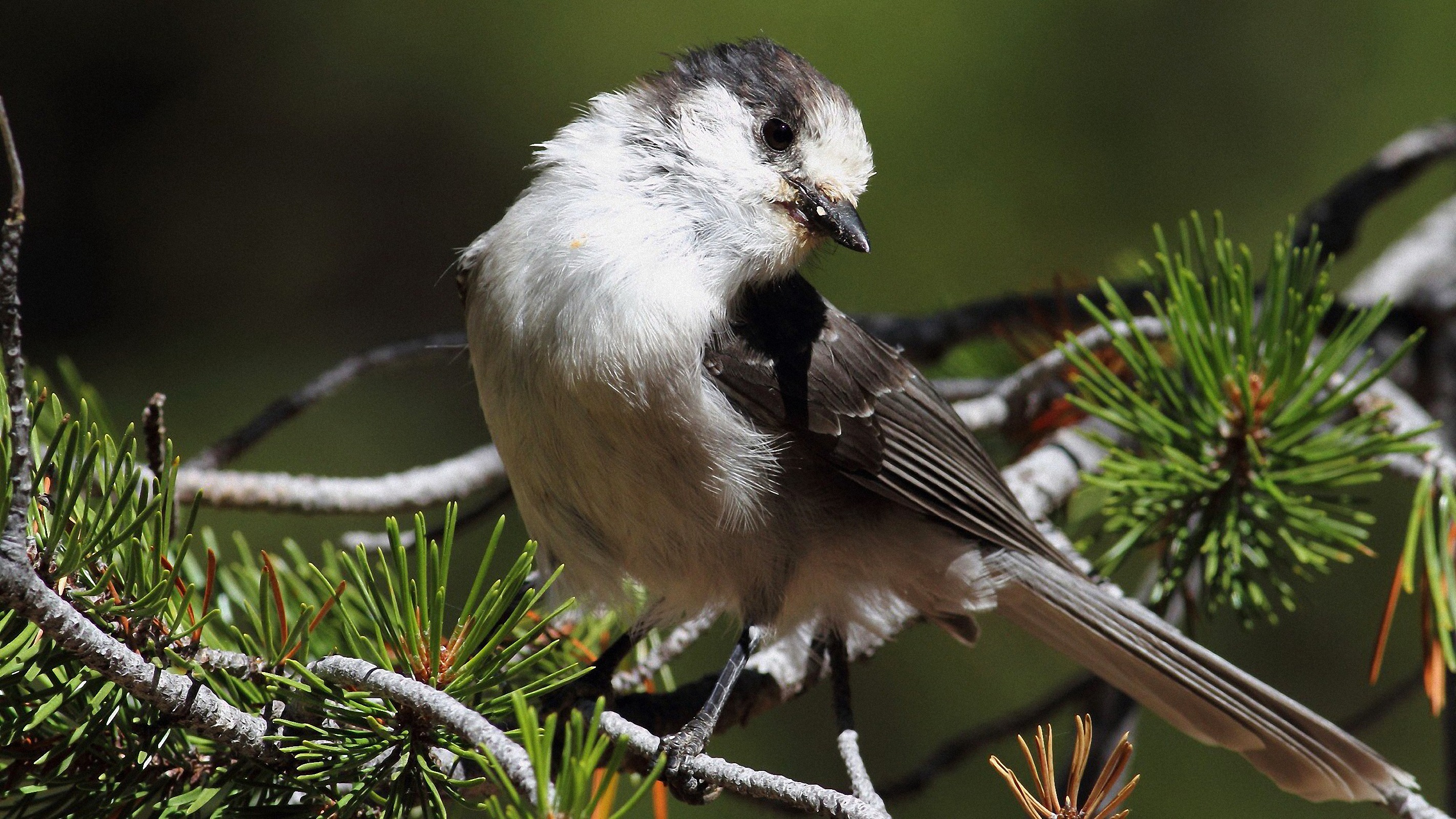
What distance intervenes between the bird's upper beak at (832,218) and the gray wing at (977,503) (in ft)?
0.54

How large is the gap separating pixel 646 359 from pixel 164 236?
3.19 meters

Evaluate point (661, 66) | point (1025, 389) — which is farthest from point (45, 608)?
point (661, 66)

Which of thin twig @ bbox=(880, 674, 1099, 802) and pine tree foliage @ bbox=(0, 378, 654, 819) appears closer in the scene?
pine tree foliage @ bbox=(0, 378, 654, 819)

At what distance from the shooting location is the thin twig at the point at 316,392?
7.45 ft

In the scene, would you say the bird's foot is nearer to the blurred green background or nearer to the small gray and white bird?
the small gray and white bird

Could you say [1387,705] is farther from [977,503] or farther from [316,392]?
[316,392]

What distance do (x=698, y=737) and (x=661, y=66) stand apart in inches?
87.9

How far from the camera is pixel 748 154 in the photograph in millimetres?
1991

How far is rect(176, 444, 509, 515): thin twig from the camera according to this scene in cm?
212

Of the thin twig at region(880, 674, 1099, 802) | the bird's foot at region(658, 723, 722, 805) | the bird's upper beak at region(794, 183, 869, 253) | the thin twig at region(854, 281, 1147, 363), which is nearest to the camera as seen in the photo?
the bird's foot at region(658, 723, 722, 805)

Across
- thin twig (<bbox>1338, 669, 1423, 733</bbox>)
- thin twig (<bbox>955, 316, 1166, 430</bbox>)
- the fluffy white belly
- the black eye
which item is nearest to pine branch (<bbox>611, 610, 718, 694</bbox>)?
the fluffy white belly

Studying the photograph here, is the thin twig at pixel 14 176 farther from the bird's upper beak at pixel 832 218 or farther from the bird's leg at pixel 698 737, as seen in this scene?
the bird's upper beak at pixel 832 218

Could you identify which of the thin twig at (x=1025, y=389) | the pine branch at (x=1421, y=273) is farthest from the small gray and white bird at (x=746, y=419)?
the pine branch at (x=1421, y=273)

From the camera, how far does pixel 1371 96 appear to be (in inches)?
146
